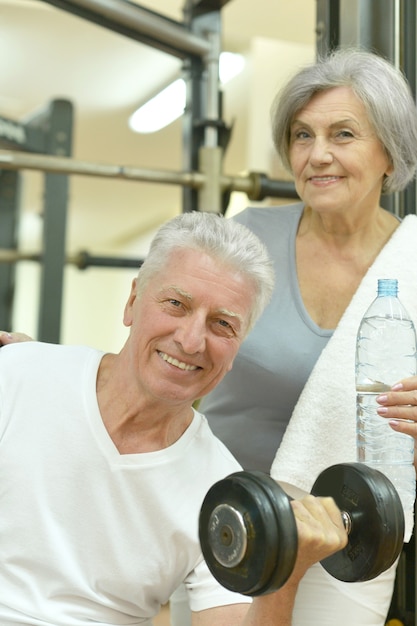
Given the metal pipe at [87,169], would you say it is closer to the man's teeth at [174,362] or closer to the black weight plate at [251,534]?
the man's teeth at [174,362]

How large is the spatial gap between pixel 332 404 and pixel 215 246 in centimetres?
41

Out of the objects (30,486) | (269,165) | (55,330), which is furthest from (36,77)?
(30,486)

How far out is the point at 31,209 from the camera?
25.6ft

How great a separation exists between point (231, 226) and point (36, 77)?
398 cm

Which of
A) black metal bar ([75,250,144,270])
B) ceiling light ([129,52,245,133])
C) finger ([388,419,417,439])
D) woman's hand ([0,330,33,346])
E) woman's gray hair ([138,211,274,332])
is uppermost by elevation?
ceiling light ([129,52,245,133])

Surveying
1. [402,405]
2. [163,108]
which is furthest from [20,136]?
[163,108]

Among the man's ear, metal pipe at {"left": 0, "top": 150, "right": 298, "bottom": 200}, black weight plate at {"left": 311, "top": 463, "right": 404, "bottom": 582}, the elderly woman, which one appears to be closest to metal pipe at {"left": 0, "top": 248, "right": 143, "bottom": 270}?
metal pipe at {"left": 0, "top": 150, "right": 298, "bottom": 200}

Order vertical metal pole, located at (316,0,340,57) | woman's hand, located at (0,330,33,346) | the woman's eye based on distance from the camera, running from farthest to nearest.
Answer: vertical metal pole, located at (316,0,340,57)
the woman's eye
woman's hand, located at (0,330,33,346)

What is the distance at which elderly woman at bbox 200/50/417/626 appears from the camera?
1499 millimetres

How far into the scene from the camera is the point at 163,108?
5262 mm

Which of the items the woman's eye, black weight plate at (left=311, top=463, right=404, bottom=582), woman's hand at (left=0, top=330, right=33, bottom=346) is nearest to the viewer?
black weight plate at (left=311, top=463, right=404, bottom=582)

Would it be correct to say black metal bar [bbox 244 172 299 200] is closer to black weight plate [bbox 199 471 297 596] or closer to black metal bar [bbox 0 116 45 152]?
black metal bar [bbox 0 116 45 152]

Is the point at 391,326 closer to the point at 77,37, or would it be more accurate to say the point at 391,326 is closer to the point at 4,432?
the point at 4,432

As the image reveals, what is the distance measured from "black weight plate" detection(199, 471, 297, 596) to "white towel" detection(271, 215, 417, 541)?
57 cm
